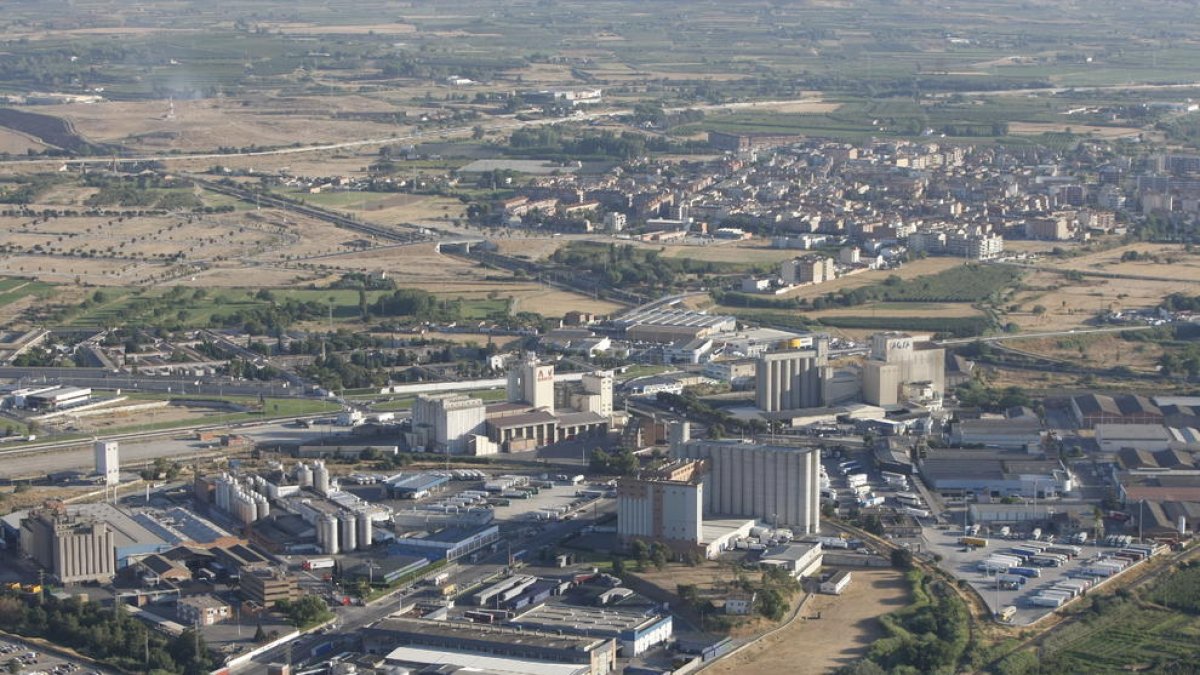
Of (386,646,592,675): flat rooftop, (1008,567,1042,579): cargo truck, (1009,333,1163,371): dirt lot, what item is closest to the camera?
(386,646,592,675): flat rooftop

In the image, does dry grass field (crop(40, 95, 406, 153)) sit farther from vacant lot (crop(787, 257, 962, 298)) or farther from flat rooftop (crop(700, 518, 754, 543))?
flat rooftop (crop(700, 518, 754, 543))

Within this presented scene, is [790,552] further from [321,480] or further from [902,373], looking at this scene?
[902,373]

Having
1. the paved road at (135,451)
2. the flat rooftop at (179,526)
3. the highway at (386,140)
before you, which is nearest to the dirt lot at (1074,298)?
the paved road at (135,451)

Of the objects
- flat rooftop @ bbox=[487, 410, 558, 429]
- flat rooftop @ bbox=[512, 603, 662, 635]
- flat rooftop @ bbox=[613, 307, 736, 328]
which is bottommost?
flat rooftop @ bbox=[613, 307, 736, 328]

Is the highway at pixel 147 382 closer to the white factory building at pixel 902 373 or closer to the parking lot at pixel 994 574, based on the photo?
the white factory building at pixel 902 373

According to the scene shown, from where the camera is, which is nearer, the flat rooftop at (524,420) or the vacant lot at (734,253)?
the flat rooftop at (524,420)

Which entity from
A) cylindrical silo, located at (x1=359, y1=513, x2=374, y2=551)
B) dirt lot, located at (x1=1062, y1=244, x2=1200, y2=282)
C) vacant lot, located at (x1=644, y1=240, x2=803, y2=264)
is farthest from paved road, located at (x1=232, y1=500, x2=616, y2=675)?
dirt lot, located at (x1=1062, y1=244, x2=1200, y2=282)

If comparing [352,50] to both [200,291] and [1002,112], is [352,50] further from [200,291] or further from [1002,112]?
[200,291]

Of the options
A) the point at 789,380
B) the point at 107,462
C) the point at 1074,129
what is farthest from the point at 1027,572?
the point at 1074,129

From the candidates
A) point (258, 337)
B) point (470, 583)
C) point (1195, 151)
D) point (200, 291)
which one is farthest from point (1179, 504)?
point (1195, 151)
